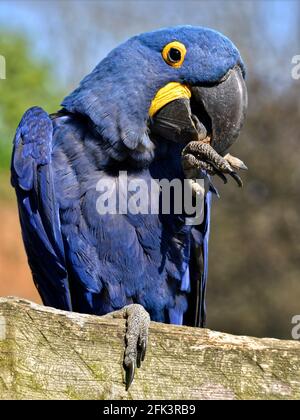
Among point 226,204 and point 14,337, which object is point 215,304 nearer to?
point 226,204

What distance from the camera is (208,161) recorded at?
8.65ft

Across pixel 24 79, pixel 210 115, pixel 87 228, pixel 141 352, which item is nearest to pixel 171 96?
pixel 210 115

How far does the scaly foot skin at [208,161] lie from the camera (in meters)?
2.55

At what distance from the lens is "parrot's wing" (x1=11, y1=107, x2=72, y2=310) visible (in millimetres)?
2936

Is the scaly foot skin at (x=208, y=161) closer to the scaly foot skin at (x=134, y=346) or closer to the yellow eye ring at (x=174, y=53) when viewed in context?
the yellow eye ring at (x=174, y=53)

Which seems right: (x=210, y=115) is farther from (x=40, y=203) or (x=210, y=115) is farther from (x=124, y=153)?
(x=40, y=203)

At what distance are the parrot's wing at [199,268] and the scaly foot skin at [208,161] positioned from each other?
1.48ft

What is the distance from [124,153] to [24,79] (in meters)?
12.8

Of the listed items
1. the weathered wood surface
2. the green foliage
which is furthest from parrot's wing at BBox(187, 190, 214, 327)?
the green foliage

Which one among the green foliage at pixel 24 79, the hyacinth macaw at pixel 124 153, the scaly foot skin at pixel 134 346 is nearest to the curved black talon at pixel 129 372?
the scaly foot skin at pixel 134 346

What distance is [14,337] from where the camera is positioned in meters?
1.43

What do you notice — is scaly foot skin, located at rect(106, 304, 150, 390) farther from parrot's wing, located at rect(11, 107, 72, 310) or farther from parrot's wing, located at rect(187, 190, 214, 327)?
parrot's wing, located at rect(187, 190, 214, 327)

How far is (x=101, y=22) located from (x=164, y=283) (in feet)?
39.8

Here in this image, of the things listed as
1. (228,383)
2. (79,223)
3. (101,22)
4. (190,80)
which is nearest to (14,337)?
(228,383)
